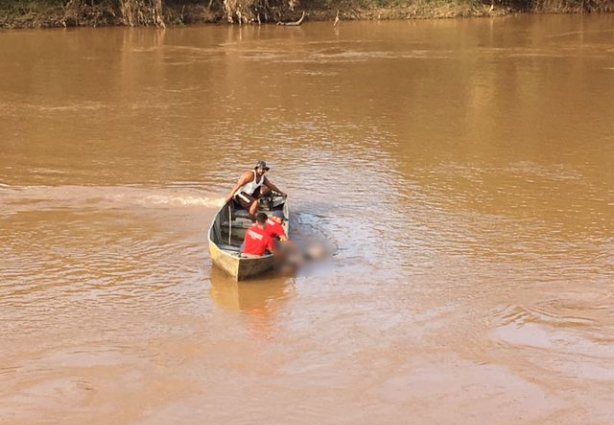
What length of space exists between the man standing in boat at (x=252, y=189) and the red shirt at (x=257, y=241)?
1529mm

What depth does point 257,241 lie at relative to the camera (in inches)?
371

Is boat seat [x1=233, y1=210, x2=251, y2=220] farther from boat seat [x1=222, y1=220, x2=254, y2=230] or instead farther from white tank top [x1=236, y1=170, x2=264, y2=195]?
white tank top [x1=236, y1=170, x2=264, y2=195]

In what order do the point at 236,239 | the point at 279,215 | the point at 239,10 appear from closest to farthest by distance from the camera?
1. the point at 236,239
2. the point at 279,215
3. the point at 239,10

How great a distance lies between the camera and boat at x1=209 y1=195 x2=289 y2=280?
365 inches

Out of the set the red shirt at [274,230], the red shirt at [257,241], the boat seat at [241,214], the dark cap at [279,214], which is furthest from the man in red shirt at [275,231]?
the boat seat at [241,214]

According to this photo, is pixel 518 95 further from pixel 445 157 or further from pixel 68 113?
pixel 68 113

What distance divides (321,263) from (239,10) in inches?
1124

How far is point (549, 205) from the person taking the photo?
1243 centimetres

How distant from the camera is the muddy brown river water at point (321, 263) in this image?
7129 millimetres

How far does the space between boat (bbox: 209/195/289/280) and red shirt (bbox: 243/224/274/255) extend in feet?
0.34

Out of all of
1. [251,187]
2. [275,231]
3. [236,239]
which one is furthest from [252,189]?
[275,231]

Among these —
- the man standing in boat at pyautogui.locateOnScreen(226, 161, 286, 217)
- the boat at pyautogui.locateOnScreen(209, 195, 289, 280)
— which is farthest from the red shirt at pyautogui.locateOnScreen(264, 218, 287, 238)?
the man standing in boat at pyautogui.locateOnScreen(226, 161, 286, 217)

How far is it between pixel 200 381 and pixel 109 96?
14402mm

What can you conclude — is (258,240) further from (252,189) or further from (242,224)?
(252,189)
